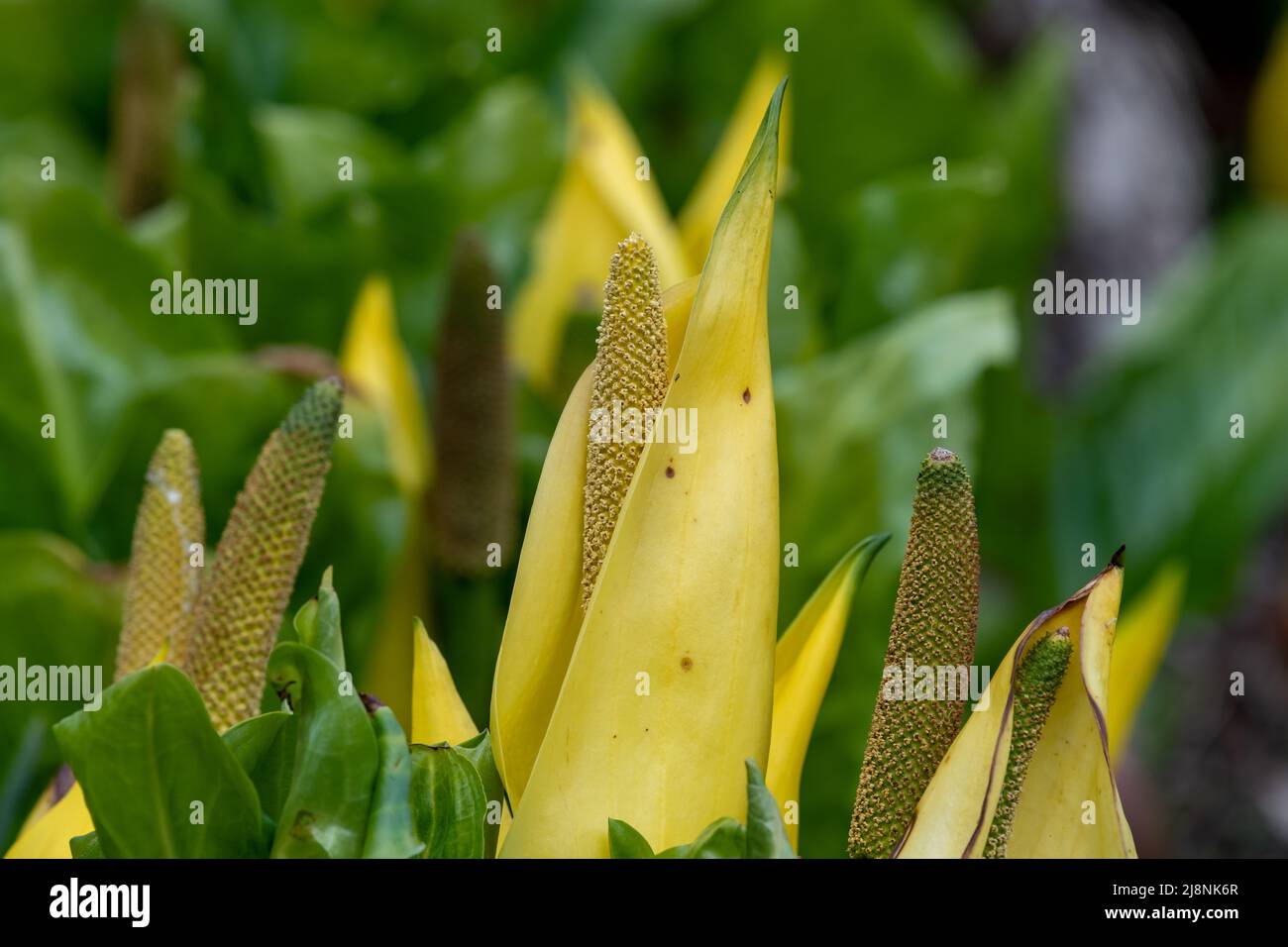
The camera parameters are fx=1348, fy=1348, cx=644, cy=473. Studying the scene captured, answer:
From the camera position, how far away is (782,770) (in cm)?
35

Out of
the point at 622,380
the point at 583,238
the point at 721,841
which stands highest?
the point at 583,238

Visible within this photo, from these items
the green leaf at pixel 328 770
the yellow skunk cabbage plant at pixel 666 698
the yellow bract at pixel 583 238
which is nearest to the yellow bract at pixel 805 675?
the yellow skunk cabbage plant at pixel 666 698

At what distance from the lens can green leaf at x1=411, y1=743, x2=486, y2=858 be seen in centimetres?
32

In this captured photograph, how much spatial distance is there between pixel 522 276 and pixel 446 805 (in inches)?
17.6

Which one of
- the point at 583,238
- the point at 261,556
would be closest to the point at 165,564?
the point at 261,556

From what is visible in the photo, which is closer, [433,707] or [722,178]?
[433,707]

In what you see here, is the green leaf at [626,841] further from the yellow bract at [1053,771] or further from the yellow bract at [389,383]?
the yellow bract at [389,383]

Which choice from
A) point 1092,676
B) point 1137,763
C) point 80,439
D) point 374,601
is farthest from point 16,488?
point 1137,763

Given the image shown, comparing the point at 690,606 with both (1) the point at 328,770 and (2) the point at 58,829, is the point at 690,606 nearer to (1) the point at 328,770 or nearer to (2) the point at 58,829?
(1) the point at 328,770

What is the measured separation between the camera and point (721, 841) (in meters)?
0.30

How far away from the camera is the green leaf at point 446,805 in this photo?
32cm

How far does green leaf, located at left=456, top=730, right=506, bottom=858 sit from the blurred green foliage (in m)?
0.13

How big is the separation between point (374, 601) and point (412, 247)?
245 millimetres

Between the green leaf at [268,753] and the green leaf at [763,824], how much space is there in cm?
11
